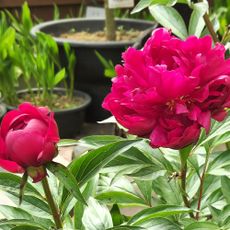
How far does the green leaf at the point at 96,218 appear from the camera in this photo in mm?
652

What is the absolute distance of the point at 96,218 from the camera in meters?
0.66

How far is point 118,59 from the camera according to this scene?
2.22m

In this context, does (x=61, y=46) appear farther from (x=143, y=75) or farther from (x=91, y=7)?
(x=143, y=75)

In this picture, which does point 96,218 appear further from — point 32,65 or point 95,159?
point 32,65

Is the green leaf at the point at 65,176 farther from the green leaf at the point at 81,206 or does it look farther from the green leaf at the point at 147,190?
the green leaf at the point at 147,190

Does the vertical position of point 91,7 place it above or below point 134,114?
below

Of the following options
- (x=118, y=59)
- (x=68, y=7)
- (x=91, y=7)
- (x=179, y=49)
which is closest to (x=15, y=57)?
(x=118, y=59)

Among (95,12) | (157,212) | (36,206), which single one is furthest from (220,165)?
(95,12)

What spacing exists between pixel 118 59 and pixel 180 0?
130cm

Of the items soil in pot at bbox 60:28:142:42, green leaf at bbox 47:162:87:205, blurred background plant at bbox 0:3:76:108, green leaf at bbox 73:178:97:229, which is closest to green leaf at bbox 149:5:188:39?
green leaf at bbox 73:178:97:229

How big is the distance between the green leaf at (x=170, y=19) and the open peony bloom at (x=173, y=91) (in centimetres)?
36

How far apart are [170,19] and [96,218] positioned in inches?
17.3

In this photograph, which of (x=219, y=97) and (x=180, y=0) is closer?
(x=219, y=97)

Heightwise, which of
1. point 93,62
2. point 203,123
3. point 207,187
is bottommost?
point 93,62
